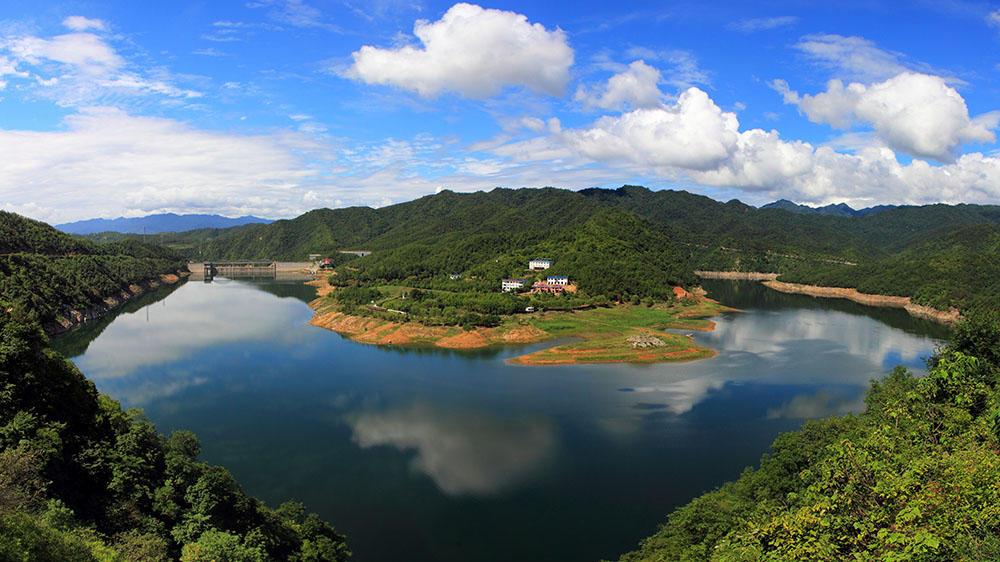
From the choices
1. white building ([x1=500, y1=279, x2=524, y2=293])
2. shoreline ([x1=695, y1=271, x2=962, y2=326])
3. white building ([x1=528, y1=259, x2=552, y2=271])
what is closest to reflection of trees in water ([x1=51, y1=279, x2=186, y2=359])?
white building ([x1=500, y1=279, x2=524, y2=293])

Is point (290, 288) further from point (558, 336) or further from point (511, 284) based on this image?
point (558, 336)

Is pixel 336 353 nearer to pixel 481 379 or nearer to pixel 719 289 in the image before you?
pixel 481 379

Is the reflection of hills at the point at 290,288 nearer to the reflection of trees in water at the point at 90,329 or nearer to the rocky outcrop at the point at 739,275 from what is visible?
the reflection of trees in water at the point at 90,329

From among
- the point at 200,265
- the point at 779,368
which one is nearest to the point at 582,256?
the point at 779,368

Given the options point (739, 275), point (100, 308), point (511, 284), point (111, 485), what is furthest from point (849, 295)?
point (100, 308)

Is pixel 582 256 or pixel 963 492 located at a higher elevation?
pixel 582 256

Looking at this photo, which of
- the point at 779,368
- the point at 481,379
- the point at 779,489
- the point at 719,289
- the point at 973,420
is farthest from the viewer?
the point at 719,289
